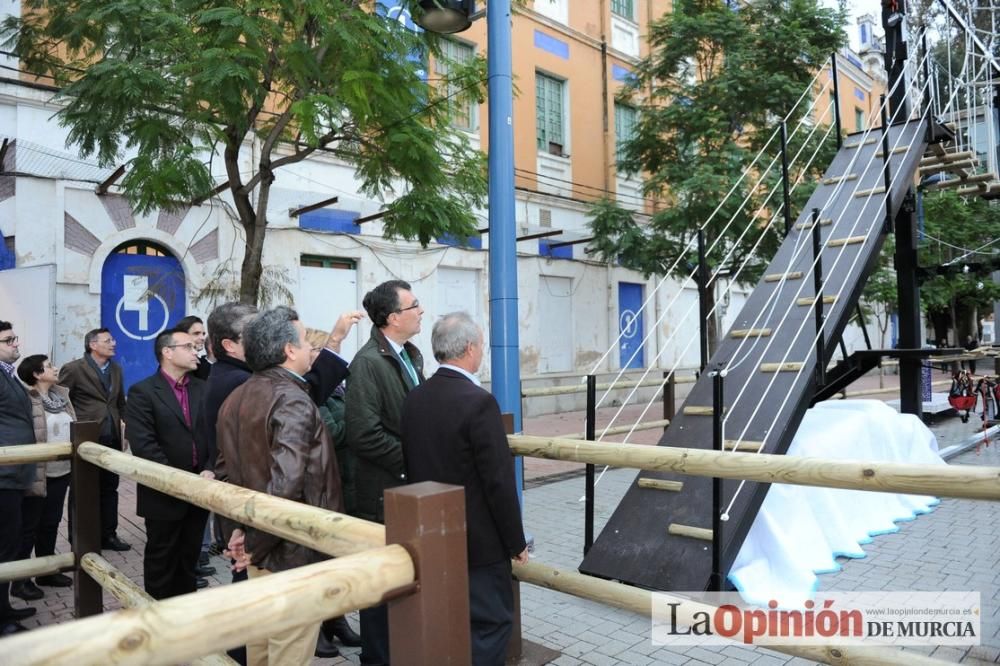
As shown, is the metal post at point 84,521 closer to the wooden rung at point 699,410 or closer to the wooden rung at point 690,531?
the wooden rung at point 690,531

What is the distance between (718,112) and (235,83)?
32.9 ft

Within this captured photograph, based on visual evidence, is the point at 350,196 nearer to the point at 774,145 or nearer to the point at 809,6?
the point at 774,145

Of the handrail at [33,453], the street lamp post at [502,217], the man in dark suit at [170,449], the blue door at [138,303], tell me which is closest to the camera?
the handrail at [33,453]

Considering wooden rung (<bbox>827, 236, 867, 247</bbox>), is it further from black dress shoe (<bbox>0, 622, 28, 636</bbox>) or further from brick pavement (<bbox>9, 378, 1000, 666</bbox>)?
black dress shoe (<bbox>0, 622, 28, 636</bbox>)

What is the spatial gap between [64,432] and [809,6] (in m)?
13.7

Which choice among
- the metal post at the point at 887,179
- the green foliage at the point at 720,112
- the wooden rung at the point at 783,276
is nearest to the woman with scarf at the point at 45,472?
the wooden rung at the point at 783,276

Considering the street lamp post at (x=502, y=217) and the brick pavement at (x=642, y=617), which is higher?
the street lamp post at (x=502, y=217)

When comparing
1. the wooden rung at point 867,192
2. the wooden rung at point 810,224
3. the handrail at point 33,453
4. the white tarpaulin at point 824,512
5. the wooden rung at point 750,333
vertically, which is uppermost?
the wooden rung at point 867,192

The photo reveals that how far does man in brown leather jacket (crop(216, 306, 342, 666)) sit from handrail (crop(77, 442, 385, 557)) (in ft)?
1.09

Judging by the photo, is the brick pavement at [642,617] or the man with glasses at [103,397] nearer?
the brick pavement at [642,617]

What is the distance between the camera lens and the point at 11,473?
425 centimetres

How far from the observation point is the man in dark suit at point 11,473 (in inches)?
165

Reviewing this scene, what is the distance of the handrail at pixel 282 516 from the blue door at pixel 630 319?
53.4ft

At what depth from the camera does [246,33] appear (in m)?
5.60
